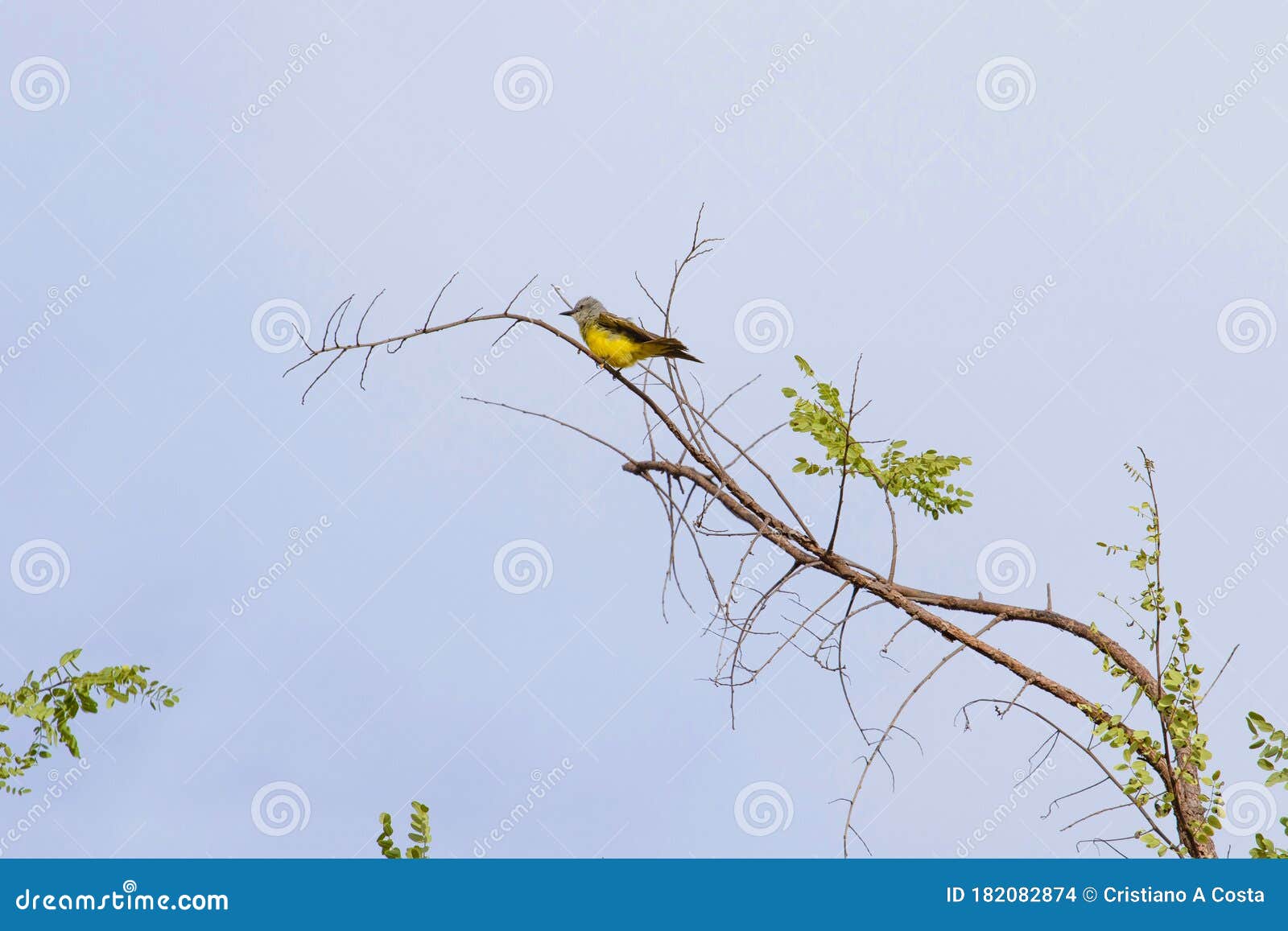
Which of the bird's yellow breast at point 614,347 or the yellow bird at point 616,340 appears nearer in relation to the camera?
the yellow bird at point 616,340

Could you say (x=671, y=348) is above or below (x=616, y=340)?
below

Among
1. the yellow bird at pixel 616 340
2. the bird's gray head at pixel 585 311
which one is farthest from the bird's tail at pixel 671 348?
the bird's gray head at pixel 585 311

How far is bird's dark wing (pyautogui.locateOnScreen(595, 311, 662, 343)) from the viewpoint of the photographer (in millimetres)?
6501

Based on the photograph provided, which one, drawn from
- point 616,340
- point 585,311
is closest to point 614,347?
point 616,340

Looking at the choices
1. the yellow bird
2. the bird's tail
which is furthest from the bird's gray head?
the bird's tail

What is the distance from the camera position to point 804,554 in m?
5.33

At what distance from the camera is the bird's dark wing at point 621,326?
6.50 m

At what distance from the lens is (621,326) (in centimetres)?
688

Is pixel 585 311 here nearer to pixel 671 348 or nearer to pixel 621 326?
pixel 621 326

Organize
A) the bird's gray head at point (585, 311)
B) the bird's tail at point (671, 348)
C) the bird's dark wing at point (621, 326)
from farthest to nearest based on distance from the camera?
the bird's gray head at point (585, 311) < the bird's dark wing at point (621, 326) < the bird's tail at point (671, 348)

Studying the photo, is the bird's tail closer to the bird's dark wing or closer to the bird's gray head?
the bird's dark wing

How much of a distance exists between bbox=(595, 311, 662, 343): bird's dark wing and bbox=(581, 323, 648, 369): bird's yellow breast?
20mm

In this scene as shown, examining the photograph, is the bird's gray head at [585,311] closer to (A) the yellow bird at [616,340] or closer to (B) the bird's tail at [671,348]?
(A) the yellow bird at [616,340]

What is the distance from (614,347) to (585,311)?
726 mm
